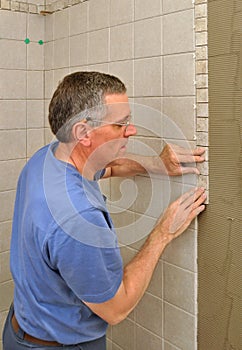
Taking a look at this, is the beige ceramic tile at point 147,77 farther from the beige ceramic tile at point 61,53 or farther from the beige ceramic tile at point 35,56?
the beige ceramic tile at point 35,56

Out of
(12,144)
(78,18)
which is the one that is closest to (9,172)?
(12,144)

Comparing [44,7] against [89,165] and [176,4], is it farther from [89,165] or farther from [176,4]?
[89,165]

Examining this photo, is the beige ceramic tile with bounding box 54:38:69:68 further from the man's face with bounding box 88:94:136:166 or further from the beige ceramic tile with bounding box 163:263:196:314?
the beige ceramic tile with bounding box 163:263:196:314

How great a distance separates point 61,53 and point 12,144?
1.62ft

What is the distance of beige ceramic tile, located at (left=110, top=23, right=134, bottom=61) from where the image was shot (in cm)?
159

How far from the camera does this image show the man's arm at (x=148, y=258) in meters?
1.12

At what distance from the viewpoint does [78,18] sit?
74.0 inches

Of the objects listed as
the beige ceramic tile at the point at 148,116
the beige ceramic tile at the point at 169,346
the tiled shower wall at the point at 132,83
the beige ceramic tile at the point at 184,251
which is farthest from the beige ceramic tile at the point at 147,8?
the beige ceramic tile at the point at 169,346

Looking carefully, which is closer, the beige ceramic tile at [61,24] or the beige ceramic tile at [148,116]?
the beige ceramic tile at [148,116]

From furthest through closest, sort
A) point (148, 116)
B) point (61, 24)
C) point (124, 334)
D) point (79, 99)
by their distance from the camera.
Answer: point (61, 24) → point (124, 334) → point (148, 116) → point (79, 99)

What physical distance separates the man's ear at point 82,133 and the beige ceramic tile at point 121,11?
0.63 metres

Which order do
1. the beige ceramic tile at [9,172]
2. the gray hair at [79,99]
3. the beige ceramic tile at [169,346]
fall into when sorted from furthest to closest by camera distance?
the beige ceramic tile at [9,172], the beige ceramic tile at [169,346], the gray hair at [79,99]

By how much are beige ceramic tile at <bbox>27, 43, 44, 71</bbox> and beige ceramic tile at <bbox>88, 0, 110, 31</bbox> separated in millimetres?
437

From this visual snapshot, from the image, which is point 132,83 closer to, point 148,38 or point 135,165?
point 148,38
